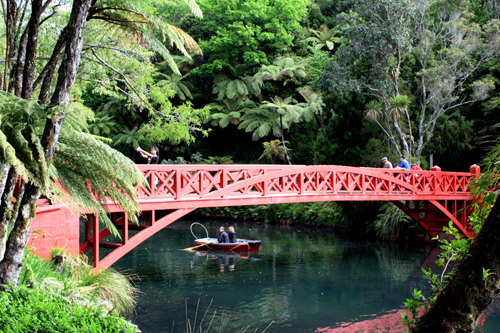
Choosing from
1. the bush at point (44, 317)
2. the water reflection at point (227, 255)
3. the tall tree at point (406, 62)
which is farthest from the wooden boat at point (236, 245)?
the bush at point (44, 317)

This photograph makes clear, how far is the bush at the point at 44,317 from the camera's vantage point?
4.86 meters

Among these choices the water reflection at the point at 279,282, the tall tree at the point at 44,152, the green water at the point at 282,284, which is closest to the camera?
the tall tree at the point at 44,152

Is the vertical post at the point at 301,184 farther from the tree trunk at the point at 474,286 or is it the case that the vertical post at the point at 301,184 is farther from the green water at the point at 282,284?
the tree trunk at the point at 474,286

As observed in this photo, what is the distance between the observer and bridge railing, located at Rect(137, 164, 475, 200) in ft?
38.4

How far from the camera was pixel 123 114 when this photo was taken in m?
34.2

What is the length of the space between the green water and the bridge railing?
8.20 feet

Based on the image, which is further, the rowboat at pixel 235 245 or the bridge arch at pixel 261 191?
the rowboat at pixel 235 245

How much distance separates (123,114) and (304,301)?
2493 centimetres

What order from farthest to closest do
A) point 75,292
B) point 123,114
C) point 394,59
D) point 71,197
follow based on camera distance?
Answer: point 123,114, point 394,59, point 75,292, point 71,197

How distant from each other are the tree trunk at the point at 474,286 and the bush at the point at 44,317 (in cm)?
335

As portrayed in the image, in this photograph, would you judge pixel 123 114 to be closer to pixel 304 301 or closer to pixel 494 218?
pixel 304 301

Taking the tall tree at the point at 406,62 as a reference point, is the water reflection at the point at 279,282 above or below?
below

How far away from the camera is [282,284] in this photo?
14219 millimetres

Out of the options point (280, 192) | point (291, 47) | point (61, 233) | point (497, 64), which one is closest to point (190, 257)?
point (280, 192)
